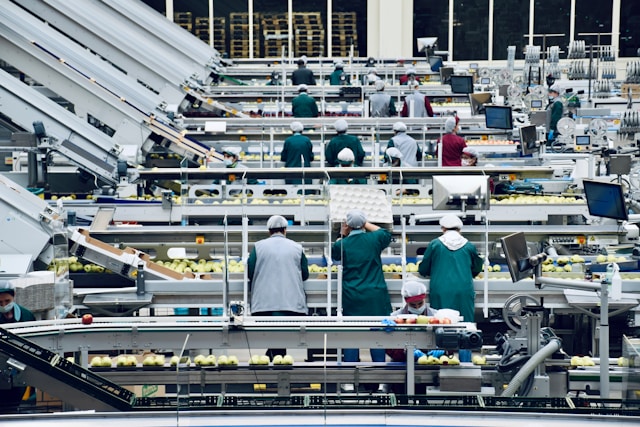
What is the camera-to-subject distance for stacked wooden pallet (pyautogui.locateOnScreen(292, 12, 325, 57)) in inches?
1062

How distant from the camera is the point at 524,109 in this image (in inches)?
732

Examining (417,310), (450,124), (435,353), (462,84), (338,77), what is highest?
(338,77)

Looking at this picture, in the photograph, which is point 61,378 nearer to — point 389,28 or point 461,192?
point 461,192

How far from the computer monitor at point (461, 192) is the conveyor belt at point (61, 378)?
152 inches

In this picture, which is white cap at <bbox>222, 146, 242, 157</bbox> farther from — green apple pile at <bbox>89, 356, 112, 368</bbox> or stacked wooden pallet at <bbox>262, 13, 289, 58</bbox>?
stacked wooden pallet at <bbox>262, 13, 289, 58</bbox>

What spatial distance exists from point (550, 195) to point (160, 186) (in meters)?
3.71

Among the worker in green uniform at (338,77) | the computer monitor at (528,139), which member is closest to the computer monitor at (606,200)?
the computer monitor at (528,139)

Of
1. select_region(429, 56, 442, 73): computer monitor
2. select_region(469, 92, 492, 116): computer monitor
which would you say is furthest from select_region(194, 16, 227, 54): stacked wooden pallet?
select_region(469, 92, 492, 116): computer monitor

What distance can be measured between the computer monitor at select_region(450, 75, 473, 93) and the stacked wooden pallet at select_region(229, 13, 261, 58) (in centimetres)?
867

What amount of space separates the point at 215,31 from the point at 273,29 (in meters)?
1.27

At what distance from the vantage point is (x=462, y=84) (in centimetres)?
1903

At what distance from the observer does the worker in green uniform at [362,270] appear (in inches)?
327

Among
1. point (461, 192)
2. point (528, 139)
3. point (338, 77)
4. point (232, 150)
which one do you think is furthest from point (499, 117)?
point (461, 192)

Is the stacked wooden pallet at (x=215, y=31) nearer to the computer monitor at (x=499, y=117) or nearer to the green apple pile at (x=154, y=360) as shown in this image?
the computer monitor at (x=499, y=117)
